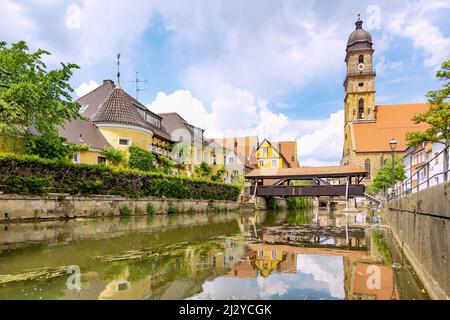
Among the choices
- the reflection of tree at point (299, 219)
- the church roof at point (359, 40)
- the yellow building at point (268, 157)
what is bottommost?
the reflection of tree at point (299, 219)

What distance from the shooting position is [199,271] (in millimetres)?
6371

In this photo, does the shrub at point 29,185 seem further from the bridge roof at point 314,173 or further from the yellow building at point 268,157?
the yellow building at point 268,157

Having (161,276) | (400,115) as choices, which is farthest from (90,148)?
(400,115)

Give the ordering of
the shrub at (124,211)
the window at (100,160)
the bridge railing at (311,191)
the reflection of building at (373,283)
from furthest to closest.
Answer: the bridge railing at (311,191)
the window at (100,160)
the shrub at (124,211)
the reflection of building at (373,283)

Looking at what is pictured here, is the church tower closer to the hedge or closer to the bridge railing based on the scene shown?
the bridge railing

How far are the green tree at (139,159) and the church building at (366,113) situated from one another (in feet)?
163

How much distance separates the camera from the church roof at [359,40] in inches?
2741

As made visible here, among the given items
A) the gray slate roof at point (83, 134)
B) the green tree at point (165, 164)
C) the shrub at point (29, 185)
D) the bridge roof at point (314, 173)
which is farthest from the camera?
the bridge roof at point (314, 173)

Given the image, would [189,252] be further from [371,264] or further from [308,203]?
[308,203]

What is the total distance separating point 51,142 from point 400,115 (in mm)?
69729

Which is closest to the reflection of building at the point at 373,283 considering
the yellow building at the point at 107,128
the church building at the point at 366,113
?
the yellow building at the point at 107,128

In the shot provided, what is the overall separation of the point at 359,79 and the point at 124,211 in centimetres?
6316

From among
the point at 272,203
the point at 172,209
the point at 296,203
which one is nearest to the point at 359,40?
the point at 296,203
